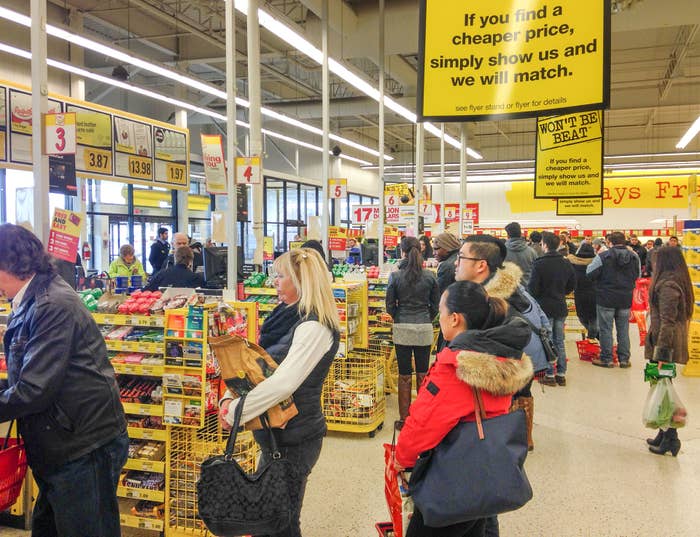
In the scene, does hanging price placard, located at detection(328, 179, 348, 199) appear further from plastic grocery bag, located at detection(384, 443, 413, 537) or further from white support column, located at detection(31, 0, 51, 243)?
plastic grocery bag, located at detection(384, 443, 413, 537)

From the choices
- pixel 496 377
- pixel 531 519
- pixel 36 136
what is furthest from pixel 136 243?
pixel 496 377

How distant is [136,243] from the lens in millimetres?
16328

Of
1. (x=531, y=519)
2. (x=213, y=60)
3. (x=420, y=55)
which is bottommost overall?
(x=531, y=519)

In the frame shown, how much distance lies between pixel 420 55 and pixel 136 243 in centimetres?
1389

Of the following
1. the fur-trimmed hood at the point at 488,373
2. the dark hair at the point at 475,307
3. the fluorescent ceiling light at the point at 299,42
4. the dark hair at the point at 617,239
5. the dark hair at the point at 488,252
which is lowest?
the fur-trimmed hood at the point at 488,373

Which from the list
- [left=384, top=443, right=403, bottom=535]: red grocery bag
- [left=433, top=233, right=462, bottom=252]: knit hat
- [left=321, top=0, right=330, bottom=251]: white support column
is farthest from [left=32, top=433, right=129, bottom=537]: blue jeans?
[left=321, top=0, right=330, bottom=251]: white support column

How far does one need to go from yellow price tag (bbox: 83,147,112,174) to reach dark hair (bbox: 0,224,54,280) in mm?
5834

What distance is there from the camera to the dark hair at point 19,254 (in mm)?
2389

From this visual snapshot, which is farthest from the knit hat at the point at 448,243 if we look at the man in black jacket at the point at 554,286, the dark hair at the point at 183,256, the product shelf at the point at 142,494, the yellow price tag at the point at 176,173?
the yellow price tag at the point at 176,173

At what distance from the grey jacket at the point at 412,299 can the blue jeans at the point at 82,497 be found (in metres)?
3.34

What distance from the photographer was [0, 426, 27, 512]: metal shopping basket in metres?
2.55

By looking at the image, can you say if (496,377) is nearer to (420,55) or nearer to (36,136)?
(420,55)

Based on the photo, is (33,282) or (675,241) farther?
(675,241)

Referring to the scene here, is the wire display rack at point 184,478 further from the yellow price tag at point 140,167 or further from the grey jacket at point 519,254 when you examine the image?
the yellow price tag at point 140,167
